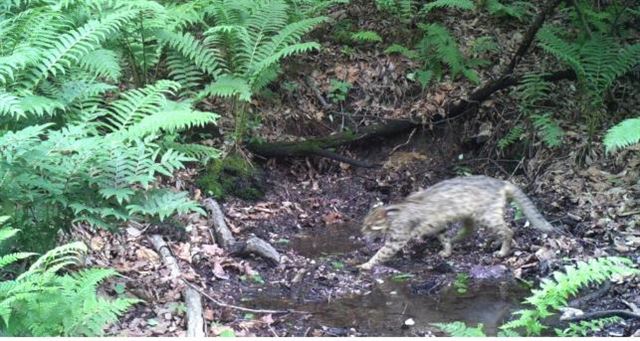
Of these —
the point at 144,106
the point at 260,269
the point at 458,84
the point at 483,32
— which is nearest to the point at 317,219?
the point at 260,269

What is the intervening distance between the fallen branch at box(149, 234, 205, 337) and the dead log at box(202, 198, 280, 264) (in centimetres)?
60

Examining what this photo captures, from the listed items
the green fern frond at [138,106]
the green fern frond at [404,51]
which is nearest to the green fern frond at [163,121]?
the green fern frond at [138,106]

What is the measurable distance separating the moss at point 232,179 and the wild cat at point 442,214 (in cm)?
207

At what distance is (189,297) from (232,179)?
9.50ft

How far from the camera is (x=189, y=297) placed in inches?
220

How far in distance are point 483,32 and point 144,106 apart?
6.42 m

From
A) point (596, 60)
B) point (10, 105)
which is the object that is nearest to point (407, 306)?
point (10, 105)

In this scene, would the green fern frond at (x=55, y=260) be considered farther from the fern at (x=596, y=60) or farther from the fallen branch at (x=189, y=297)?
the fern at (x=596, y=60)

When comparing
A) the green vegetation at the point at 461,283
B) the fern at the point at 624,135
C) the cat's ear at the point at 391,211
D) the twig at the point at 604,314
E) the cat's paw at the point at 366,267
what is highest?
the fern at the point at 624,135

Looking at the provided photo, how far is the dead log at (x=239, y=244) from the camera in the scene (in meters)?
6.69

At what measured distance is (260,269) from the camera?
6.55 m

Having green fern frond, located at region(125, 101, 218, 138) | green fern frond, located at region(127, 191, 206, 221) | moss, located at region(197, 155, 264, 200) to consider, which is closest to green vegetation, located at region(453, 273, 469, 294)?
green fern frond, located at region(127, 191, 206, 221)

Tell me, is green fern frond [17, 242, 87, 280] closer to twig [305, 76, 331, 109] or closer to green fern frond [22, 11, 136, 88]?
green fern frond [22, 11, 136, 88]

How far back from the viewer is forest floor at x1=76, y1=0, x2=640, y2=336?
558cm
